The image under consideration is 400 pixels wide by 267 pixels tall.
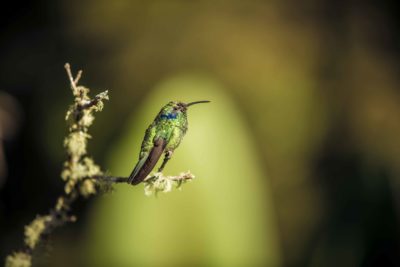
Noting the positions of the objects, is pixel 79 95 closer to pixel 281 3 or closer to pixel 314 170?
pixel 314 170

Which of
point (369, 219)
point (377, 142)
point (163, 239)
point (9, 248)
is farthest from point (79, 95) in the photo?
point (377, 142)

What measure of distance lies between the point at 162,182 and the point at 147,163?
0.04 m

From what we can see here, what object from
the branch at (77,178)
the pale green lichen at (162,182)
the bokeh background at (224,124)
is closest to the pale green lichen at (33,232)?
the branch at (77,178)

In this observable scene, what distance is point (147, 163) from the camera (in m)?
0.44

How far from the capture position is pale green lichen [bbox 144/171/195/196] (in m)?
0.47

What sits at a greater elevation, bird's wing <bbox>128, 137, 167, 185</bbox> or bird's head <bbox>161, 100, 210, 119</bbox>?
bird's head <bbox>161, 100, 210, 119</bbox>

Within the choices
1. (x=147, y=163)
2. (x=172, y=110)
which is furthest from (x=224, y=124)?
(x=147, y=163)

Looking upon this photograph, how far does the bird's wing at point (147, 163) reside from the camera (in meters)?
0.40

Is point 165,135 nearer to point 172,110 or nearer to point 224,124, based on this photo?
point 172,110

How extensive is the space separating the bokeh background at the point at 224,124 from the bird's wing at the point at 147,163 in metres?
0.89

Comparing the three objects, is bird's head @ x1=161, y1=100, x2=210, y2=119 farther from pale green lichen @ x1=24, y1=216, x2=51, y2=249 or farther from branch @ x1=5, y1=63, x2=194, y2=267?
pale green lichen @ x1=24, y1=216, x2=51, y2=249

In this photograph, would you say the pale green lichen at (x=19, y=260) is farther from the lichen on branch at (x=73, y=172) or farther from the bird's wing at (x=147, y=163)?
the bird's wing at (x=147, y=163)

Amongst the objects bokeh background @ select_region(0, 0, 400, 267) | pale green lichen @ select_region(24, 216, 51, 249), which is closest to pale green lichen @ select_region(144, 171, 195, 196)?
pale green lichen @ select_region(24, 216, 51, 249)

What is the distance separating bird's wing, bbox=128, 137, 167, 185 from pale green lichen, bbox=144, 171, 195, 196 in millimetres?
26
